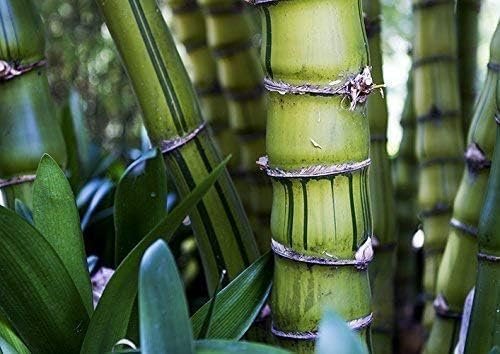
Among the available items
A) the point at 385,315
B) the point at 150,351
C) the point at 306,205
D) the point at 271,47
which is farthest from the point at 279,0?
the point at 385,315

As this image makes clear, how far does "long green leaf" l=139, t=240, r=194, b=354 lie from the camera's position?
1.17 feet

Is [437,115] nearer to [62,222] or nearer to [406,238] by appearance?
[406,238]

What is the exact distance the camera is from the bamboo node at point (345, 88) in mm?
487

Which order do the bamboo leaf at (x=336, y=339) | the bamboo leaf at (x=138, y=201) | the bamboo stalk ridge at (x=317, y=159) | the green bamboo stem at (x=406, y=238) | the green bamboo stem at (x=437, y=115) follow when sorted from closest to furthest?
the bamboo leaf at (x=336, y=339), the bamboo stalk ridge at (x=317, y=159), the bamboo leaf at (x=138, y=201), the green bamboo stem at (x=437, y=115), the green bamboo stem at (x=406, y=238)

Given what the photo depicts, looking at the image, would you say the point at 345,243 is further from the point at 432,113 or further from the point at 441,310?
the point at 432,113

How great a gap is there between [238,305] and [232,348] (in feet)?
0.52

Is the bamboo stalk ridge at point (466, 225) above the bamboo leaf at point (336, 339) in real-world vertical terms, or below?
below

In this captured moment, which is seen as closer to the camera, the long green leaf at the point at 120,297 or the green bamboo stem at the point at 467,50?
the long green leaf at the point at 120,297

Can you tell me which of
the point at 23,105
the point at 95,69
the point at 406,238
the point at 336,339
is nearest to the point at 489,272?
the point at 336,339

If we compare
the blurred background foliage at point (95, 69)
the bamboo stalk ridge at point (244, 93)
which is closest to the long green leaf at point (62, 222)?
the bamboo stalk ridge at point (244, 93)

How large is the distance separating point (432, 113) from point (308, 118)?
0.44 metres

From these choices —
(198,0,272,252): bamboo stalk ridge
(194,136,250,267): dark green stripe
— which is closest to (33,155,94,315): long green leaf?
(194,136,250,267): dark green stripe

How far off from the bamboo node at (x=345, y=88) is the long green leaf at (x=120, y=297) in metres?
0.08

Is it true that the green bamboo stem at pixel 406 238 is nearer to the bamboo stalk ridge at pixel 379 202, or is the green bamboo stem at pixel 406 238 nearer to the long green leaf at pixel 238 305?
the bamboo stalk ridge at pixel 379 202
